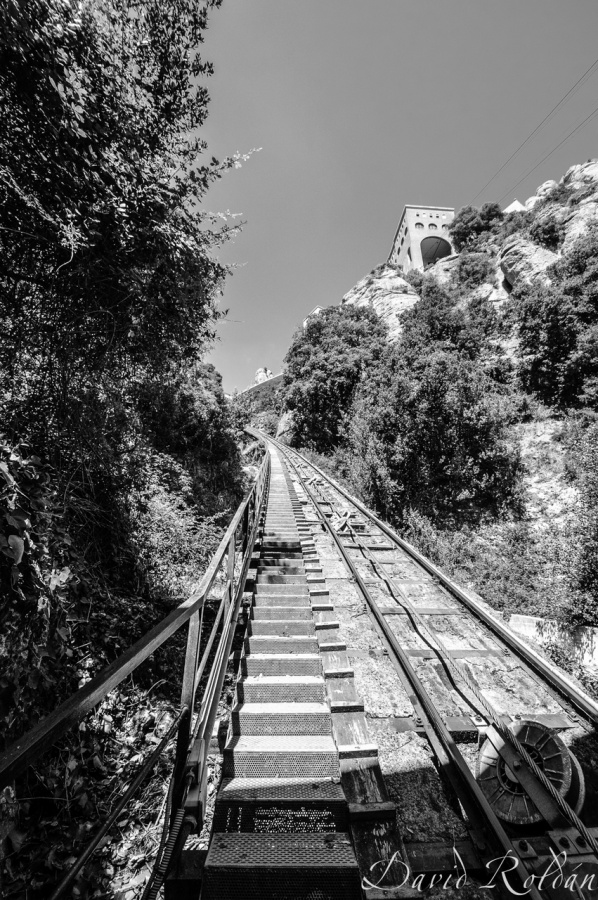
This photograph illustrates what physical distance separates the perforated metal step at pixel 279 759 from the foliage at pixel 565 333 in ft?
48.8

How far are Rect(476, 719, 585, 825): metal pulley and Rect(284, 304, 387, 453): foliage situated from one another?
21005 mm

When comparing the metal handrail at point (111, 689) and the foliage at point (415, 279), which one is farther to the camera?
the foliage at point (415, 279)

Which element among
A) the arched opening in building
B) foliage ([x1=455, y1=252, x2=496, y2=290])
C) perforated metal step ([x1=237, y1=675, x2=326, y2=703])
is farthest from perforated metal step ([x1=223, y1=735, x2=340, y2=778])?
the arched opening in building

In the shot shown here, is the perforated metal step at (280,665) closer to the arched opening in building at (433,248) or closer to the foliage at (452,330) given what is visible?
the foliage at (452,330)

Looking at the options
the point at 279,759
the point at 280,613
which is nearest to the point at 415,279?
the point at 280,613

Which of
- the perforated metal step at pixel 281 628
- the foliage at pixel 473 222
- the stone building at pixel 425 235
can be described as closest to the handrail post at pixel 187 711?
the perforated metal step at pixel 281 628

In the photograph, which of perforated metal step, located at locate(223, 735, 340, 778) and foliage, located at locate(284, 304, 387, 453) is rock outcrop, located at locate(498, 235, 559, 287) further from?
perforated metal step, located at locate(223, 735, 340, 778)

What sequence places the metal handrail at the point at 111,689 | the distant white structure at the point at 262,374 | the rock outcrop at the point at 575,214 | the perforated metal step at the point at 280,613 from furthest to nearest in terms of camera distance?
the distant white structure at the point at 262,374
the rock outcrop at the point at 575,214
the perforated metal step at the point at 280,613
the metal handrail at the point at 111,689

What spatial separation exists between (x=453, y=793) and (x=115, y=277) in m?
5.34

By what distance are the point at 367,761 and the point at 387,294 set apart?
34.4m

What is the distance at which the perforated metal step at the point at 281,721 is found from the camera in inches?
103

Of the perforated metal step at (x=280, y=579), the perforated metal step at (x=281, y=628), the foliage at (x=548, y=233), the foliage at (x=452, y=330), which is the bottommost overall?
the perforated metal step at (x=281, y=628)

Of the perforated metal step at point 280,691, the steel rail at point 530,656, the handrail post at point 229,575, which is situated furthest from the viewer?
the steel rail at point 530,656

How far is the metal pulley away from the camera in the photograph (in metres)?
2.33
